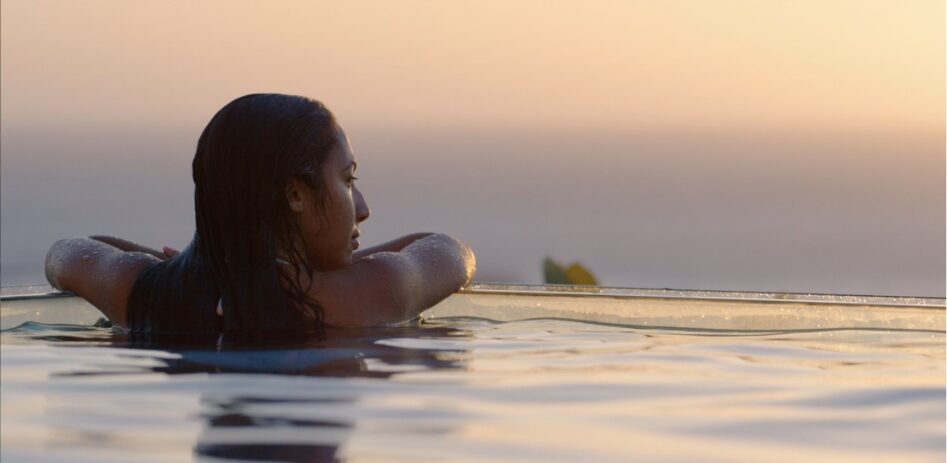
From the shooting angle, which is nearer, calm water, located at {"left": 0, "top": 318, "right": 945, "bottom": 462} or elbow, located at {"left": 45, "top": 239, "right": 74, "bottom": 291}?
calm water, located at {"left": 0, "top": 318, "right": 945, "bottom": 462}

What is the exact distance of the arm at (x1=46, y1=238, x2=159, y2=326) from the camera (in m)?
4.71

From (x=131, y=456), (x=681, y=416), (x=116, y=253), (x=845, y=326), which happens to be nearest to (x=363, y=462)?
(x=131, y=456)

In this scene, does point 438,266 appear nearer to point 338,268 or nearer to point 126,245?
point 338,268

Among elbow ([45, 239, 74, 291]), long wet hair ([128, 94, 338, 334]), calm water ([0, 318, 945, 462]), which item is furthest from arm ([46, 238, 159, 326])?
calm water ([0, 318, 945, 462])

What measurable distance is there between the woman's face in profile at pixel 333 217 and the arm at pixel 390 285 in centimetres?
6

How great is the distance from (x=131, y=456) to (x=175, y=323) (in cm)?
210

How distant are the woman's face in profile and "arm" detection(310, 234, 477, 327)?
0.21ft

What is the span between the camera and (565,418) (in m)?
2.88

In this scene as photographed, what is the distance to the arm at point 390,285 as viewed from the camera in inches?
184

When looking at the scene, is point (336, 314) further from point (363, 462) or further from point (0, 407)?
point (363, 462)

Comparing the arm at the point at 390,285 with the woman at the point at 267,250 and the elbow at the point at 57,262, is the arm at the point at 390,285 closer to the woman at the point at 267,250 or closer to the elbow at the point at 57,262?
the woman at the point at 267,250

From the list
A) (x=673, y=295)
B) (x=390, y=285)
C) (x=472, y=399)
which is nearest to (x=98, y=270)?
(x=390, y=285)

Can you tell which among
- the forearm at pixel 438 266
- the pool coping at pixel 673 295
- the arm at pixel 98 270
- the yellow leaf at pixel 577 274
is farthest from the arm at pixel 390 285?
the yellow leaf at pixel 577 274

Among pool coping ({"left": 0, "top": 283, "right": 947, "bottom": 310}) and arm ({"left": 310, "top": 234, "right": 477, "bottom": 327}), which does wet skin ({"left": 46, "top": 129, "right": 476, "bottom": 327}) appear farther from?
pool coping ({"left": 0, "top": 283, "right": 947, "bottom": 310})
